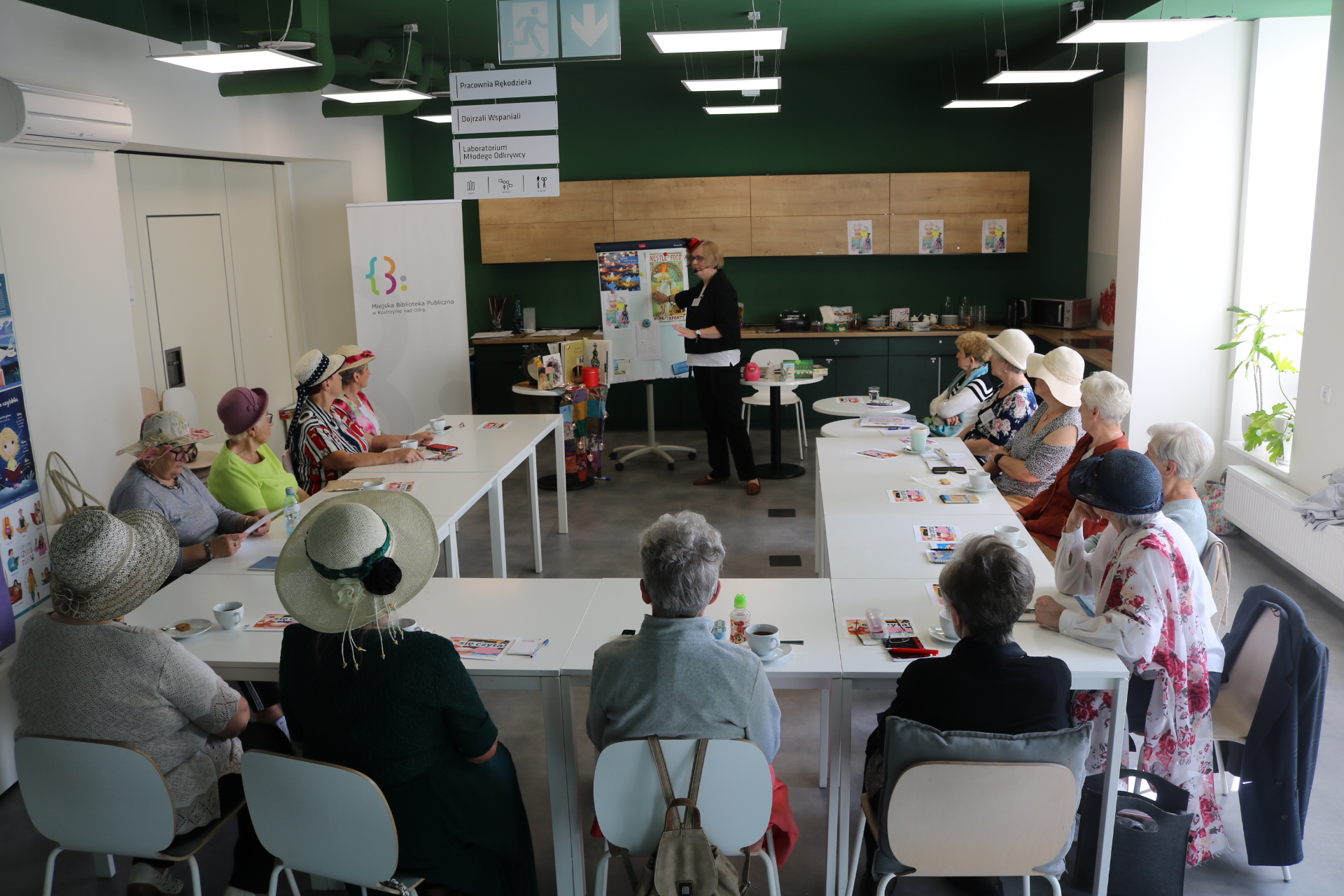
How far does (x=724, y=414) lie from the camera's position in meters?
7.72

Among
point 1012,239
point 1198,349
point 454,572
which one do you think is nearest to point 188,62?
point 454,572

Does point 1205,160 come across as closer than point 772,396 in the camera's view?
Yes

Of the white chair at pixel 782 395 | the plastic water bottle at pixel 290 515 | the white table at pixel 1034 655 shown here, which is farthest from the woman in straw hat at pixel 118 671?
the white chair at pixel 782 395

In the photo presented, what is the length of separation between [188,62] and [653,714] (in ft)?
13.4

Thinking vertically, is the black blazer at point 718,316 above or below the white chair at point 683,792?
above

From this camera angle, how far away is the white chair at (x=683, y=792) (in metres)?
2.32

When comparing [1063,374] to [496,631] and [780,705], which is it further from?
[496,631]

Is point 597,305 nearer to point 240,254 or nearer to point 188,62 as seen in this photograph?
point 240,254

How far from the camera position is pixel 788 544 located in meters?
6.48

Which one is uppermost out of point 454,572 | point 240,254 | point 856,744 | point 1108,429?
point 240,254

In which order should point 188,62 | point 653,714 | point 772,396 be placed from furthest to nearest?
point 772,396, point 188,62, point 653,714

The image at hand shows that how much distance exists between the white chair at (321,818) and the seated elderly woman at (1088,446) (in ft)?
8.89

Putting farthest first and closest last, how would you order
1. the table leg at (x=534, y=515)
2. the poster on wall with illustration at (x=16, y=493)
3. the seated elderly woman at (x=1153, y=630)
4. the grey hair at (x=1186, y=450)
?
1. the table leg at (x=534, y=515)
2. the poster on wall with illustration at (x=16, y=493)
3. the grey hair at (x=1186, y=450)
4. the seated elderly woman at (x=1153, y=630)

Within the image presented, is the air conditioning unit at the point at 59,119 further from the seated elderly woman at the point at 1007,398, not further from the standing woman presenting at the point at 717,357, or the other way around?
the seated elderly woman at the point at 1007,398
